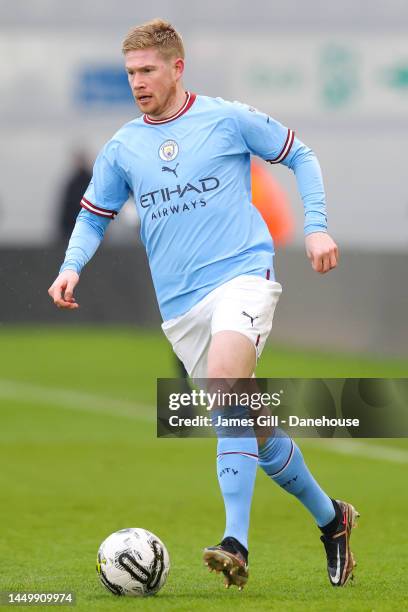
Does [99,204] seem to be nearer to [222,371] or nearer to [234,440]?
[222,371]

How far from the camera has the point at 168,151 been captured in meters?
6.83

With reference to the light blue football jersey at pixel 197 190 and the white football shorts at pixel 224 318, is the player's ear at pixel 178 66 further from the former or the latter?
the white football shorts at pixel 224 318

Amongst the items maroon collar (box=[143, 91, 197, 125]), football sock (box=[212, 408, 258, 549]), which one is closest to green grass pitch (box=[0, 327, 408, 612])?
football sock (box=[212, 408, 258, 549])

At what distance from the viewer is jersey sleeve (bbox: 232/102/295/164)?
6.88 meters

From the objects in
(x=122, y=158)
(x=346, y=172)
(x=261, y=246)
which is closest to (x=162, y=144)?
(x=122, y=158)

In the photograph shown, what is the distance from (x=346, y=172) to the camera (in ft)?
83.9

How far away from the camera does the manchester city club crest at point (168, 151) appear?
6816 mm

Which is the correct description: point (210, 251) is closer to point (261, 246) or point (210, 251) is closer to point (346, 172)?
point (261, 246)

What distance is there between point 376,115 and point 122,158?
19622mm

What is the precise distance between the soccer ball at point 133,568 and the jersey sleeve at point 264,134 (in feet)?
5.93

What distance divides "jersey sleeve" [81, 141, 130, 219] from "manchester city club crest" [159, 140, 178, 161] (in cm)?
22

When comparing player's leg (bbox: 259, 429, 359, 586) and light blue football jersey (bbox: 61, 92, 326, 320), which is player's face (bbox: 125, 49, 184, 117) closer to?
light blue football jersey (bbox: 61, 92, 326, 320)

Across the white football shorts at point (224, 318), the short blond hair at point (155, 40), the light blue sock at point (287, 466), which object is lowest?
the light blue sock at point (287, 466)

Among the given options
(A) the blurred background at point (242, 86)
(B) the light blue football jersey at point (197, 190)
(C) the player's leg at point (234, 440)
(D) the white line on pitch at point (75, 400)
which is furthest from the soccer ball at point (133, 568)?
(A) the blurred background at point (242, 86)
